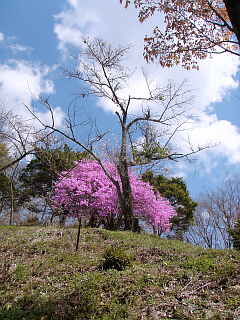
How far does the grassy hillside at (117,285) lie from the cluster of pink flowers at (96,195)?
5875mm

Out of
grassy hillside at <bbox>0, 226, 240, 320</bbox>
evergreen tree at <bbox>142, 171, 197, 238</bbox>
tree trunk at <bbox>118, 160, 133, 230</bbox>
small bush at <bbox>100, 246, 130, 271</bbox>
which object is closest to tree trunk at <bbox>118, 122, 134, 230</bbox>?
tree trunk at <bbox>118, 160, 133, 230</bbox>

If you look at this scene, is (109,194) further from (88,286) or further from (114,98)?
(88,286)

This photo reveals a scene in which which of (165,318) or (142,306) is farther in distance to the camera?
(142,306)

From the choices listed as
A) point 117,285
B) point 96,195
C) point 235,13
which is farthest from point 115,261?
point 96,195

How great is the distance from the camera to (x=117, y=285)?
10.1 feet

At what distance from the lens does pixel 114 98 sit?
10766 millimetres

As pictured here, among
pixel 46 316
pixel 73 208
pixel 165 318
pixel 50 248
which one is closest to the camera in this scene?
pixel 165 318

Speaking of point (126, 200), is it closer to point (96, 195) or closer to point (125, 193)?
point (125, 193)

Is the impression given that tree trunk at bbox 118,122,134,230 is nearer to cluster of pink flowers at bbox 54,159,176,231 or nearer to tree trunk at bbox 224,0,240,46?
cluster of pink flowers at bbox 54,159,176,231

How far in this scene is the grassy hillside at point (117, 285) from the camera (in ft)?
8.09

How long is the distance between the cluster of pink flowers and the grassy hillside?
19.3ft

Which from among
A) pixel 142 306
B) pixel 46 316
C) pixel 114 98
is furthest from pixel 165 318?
pixel 114 98

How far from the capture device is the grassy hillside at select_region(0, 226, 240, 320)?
97.1 inches

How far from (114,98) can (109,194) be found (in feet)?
16.6
